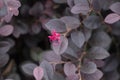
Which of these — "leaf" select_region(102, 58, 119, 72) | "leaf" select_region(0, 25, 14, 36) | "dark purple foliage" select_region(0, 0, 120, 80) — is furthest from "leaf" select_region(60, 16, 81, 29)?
"leaf" select_region(102, 58, 119, 72)

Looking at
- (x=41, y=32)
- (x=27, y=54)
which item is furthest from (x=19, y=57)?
(x=41, y=32)

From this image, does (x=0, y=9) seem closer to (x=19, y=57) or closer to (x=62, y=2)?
(x=62, y=2)

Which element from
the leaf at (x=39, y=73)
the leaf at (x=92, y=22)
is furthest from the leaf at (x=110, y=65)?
the leaf at (x=39, y=73)

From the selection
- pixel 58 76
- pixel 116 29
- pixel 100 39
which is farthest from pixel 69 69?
pixel 116 29

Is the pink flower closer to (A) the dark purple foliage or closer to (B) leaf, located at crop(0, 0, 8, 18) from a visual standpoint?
(A) the dark purple foliage

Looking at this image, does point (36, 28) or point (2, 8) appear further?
point (36, 28)

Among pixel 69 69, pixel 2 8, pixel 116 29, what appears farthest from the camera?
pixel 116 29

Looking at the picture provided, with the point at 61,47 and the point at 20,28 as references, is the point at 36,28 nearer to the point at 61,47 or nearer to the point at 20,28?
the point at 20,28

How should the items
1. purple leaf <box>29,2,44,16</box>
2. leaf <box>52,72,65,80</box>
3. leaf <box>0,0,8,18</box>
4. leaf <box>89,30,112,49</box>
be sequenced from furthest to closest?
1. purple leaf <box>29,2,44,16</box>
2. leaf <box>89,30,112,49</box>
3. leaf <box>52,72,65,80</box>
4. leaf <box>0,0,8,18</box>
